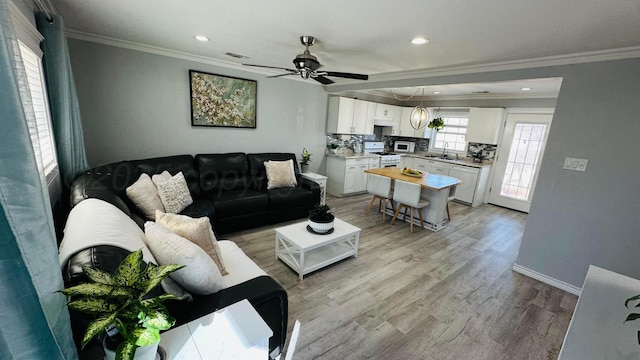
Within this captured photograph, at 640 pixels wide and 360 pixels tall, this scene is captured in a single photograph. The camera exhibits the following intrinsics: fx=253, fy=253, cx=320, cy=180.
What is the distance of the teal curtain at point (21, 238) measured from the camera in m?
0.60

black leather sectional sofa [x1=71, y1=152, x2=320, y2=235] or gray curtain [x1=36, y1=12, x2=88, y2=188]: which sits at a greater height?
gray curtain [x1=36, y1=12, x2=88, y2=188]

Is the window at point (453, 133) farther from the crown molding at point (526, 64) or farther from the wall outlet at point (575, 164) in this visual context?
the wall outlet at point (575, 164)

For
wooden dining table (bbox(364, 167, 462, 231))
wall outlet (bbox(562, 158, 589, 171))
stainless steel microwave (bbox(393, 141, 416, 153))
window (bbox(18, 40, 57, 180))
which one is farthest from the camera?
stainless steel microwave (bbox(393, 141, 416, 153))

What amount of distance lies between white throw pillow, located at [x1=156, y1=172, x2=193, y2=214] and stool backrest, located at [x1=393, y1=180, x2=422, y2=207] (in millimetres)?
2910

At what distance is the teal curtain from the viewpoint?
60 centimetres

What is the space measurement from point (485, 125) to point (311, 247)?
4.76 metres

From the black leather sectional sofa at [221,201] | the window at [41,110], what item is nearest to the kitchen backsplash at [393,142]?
the black leather sectional sofa at [221,201]

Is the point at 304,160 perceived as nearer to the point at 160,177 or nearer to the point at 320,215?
the point at 320,215

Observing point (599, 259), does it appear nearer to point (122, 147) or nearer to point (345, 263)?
point (345, 263)

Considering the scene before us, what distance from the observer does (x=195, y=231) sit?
65.7 inches

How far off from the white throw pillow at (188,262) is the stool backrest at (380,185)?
312 centimetres

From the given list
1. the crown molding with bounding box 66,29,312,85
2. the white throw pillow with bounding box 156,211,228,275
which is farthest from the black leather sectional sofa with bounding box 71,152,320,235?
the crown molding with bounding box 66,29,312,85

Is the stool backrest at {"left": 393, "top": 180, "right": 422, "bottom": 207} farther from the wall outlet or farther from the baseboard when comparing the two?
the wall outlet

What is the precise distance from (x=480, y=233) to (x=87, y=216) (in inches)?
181
